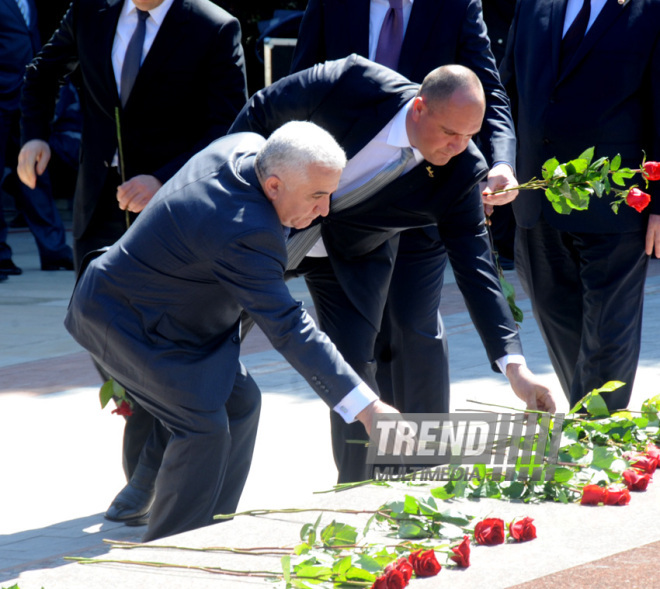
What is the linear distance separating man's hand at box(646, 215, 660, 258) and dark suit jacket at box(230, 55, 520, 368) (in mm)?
843

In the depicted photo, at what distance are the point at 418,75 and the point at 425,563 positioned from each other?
235cm

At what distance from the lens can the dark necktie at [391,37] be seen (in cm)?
457

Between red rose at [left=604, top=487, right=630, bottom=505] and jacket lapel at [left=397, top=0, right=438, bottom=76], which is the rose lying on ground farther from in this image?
jacket lapel at [left=397, top=0, right=438, bottom=76]

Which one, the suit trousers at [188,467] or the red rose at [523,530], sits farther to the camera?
the suit trousers at [188,467]

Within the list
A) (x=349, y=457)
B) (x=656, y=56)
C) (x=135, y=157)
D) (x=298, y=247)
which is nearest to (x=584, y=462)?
(x=349, y=457)

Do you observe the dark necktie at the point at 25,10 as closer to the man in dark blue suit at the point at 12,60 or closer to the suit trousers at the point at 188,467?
the man in dark blue suit at the point at 12,60

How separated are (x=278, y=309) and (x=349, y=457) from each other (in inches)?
Result: 39.4

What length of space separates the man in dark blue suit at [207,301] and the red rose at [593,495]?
590mm

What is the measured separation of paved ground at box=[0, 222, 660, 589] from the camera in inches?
154

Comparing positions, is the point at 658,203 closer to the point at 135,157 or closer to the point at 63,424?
the point at 135,157

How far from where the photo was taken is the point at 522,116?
5008mm

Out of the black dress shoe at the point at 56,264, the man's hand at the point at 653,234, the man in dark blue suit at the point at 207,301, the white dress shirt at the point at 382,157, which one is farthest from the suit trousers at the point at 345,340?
the black dress shoe at the point at 56,264

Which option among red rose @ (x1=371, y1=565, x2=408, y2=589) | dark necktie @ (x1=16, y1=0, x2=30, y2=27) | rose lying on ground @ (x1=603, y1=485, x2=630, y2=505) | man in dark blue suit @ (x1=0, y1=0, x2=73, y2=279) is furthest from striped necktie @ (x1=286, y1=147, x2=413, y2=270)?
dark necktie @ (x1=16, y1=0, x2=30, y2=27)

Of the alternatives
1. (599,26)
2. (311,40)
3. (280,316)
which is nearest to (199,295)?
(280,316)
